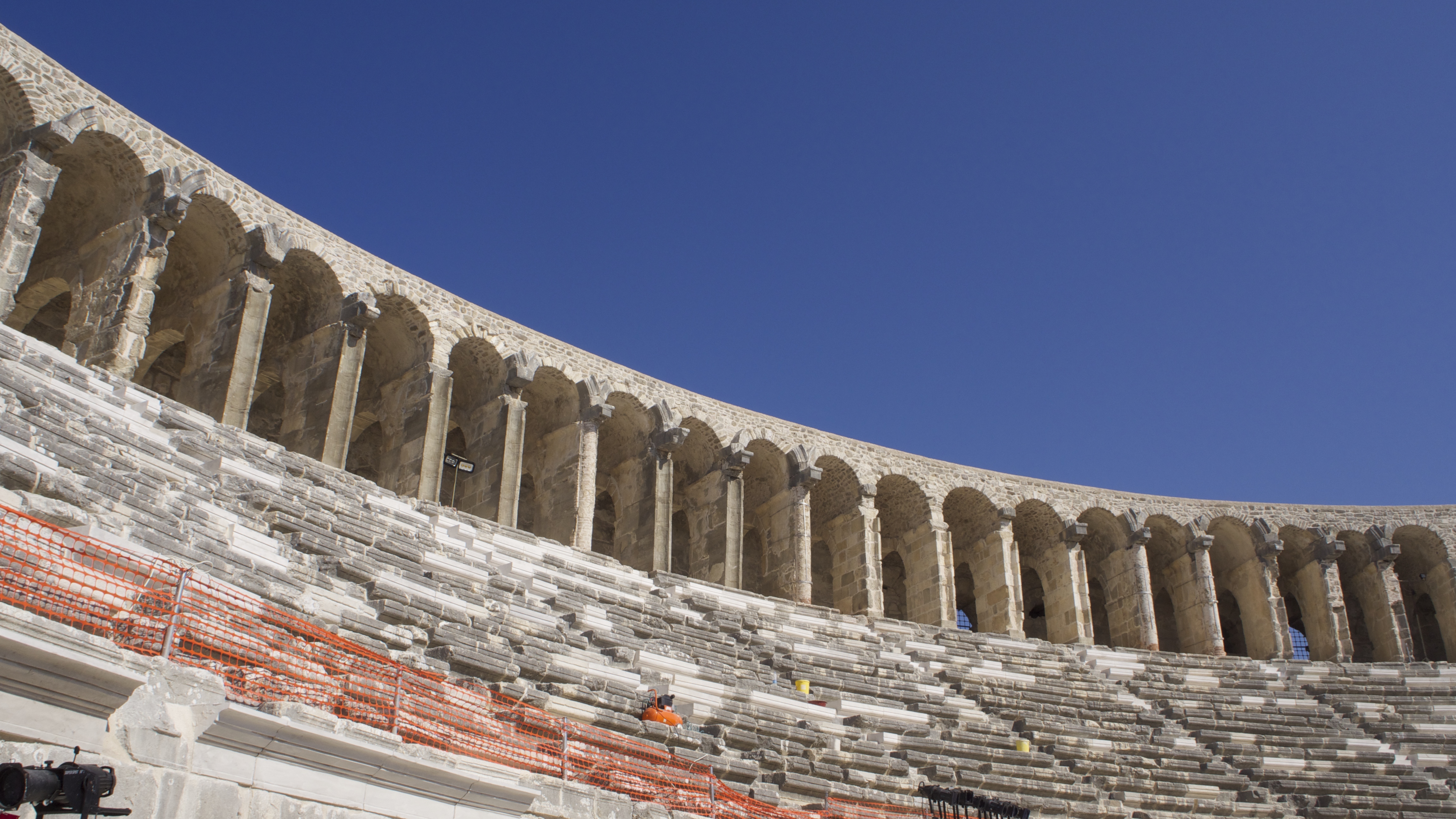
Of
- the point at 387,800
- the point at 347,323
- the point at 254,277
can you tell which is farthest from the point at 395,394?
the point at 387,800

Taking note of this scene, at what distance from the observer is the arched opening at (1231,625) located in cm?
3731

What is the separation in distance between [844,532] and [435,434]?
11.8 meters

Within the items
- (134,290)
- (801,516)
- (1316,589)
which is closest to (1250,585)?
(1316,589)

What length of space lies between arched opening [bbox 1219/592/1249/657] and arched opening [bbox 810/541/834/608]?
12.3 meters

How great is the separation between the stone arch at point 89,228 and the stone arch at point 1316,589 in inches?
1163

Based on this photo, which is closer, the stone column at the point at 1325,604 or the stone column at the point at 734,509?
the stone column at the point at 734,509

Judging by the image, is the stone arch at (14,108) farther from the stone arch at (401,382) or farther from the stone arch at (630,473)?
the stone arch at (630,473)

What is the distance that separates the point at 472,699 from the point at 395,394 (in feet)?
47.7

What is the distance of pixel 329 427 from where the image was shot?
22.6 m

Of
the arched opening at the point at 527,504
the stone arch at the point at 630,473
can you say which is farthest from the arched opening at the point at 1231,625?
the arched opening at the point at 527,504

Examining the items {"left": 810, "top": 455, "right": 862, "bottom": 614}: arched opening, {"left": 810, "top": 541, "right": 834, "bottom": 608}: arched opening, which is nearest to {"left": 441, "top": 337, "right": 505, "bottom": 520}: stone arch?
{"left": 810, "top": 455, "right": 862, "bottom": 614}: arched opening

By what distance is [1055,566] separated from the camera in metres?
33.2

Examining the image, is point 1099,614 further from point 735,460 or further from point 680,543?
point 735,460

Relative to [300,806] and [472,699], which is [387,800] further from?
[472,699]
